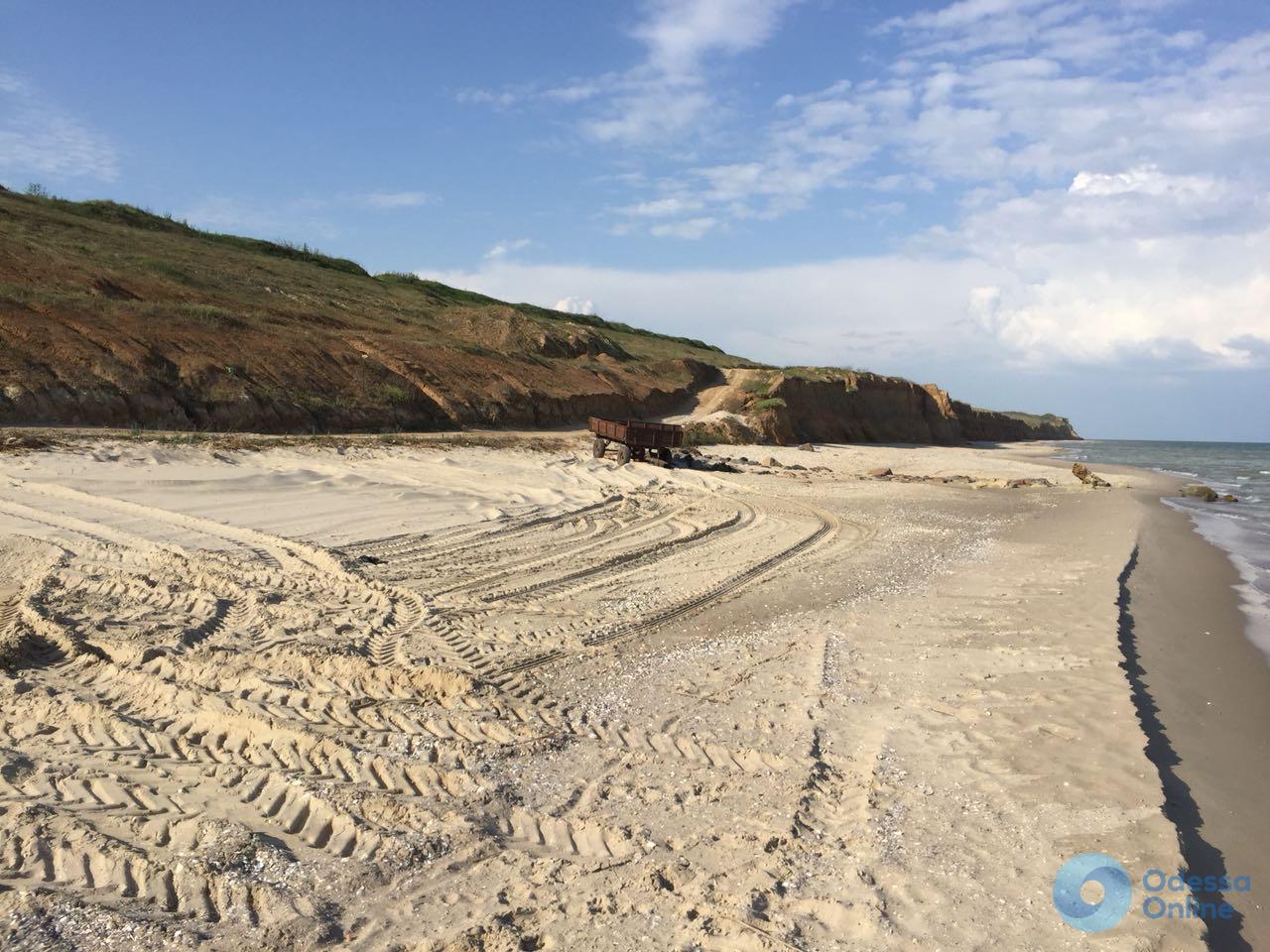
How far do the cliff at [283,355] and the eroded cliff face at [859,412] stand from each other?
0.42ft

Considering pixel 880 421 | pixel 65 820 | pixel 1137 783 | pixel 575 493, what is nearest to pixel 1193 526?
pixel 575 493

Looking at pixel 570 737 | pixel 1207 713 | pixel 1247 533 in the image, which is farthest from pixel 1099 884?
pixel 1247 533

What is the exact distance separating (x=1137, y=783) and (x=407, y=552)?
7.55 meters

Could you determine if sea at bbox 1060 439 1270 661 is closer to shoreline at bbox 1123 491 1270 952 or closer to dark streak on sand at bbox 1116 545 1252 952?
shoreline at bbox 1123 491 1270 952

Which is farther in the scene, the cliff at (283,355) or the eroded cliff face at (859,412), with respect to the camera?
the eroded cliff face at (859,412)

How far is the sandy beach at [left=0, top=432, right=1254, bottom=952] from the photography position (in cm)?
336

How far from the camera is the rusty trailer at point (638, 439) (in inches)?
776

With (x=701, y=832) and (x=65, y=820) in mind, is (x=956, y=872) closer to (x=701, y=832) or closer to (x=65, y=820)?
(x=701, y=832)

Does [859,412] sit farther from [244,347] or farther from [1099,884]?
[1099,884]

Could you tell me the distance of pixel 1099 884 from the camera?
3.80 m

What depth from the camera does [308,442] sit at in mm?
15508

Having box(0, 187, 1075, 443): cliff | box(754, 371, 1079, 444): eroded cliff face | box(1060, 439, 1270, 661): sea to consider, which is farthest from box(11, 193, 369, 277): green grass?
box(1060, 439, 1270, 661): sea

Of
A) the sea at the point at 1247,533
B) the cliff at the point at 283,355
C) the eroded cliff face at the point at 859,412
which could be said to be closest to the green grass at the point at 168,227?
the cliff at the point at 283,355

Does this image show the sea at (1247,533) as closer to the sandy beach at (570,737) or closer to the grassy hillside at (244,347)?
the sandy beach at (570,737)
